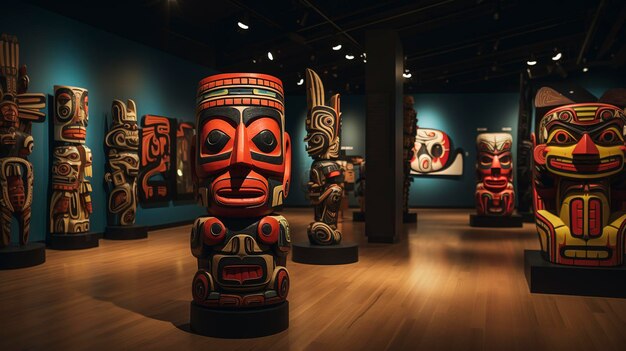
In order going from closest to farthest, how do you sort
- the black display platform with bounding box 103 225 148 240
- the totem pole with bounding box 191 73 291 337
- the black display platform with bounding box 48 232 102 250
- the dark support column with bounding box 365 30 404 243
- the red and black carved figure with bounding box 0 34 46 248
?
the totem pole with bounding box 191 73 291 337, the red and black carved figure with bounding box 0 34 46 248, the black display platform with bounding box 48 232 102 250, the dark support column with bounding box 365 30 404 243, the black display platform with bounding box 103 225 148 240

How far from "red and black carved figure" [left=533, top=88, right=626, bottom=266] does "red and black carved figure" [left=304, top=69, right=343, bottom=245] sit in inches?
93.6

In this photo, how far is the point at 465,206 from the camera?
574 inches

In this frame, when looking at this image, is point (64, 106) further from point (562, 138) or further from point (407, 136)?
point (407, 136)

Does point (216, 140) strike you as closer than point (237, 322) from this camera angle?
No

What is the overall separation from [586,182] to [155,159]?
23.4ft

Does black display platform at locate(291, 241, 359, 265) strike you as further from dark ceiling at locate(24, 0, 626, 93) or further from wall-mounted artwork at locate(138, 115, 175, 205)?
wall-mounted artwork at locate(138, 115, 175, 205)

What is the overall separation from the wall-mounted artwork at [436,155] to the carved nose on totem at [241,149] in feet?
37.8

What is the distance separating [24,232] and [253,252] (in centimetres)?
398

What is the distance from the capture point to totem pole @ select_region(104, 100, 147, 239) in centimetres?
823

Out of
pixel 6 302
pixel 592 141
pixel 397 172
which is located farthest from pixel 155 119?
pixel 592 141

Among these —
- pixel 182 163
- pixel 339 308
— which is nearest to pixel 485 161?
pixel 182 163

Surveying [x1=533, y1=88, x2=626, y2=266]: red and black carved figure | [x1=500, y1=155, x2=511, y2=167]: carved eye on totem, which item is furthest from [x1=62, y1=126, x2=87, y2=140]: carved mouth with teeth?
[x1=500, y1=155, x2=511, y2=167]: carved eye on totem

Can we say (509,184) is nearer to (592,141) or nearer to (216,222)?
(592,141)

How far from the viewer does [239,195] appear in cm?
337
